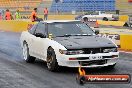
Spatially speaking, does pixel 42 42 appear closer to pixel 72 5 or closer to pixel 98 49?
pixel 98 49

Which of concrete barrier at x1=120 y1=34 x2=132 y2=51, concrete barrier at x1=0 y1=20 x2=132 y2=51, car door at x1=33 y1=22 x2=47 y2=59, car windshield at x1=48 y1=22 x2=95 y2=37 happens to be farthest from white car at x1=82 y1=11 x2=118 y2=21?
car windshield at x1=48 y1=22 x2=95 y2=37

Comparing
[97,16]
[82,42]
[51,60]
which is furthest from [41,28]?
[97,16]

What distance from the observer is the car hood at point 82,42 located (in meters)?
10.2

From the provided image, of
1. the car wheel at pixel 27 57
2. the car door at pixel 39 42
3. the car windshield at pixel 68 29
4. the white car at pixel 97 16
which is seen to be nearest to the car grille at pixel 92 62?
the car windshield at pixel 68 29

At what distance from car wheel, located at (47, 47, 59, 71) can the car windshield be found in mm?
785

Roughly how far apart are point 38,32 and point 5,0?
169 ft

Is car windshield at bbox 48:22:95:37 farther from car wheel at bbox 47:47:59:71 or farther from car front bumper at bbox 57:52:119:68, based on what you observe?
car front bumper at bbox 57:52:119:68

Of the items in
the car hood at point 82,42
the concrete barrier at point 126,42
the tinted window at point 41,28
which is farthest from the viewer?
the concrete barrier at point 126,42

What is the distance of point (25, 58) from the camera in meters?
13.1

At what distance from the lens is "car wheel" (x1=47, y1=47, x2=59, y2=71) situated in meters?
10.5

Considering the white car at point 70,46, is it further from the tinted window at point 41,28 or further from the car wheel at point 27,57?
the car wheel at point 27,57

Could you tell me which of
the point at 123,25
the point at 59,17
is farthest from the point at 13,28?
the point at 59,17

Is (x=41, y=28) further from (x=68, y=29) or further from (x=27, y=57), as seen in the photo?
(x=27, y=57)

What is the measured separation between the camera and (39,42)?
38.1ft
